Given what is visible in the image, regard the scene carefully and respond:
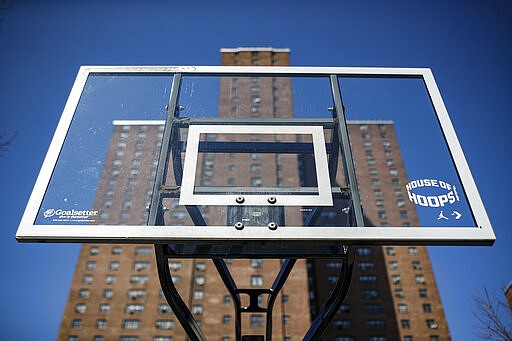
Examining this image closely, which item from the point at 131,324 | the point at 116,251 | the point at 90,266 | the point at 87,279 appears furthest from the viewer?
the point at 116,251

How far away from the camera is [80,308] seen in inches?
1390

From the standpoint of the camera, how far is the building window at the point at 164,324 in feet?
110

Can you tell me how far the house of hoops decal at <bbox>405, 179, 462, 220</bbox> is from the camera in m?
3.63

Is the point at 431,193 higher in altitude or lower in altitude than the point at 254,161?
lower

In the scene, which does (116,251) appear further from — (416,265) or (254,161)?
(254,161)

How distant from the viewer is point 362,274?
38.4 m

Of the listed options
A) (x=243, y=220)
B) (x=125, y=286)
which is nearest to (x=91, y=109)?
(x=243, y=220)

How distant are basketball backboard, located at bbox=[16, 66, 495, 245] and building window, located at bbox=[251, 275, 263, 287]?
26.9m

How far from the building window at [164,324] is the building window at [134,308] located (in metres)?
1.82

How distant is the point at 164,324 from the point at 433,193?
33468mm

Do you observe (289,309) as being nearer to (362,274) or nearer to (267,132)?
(362,274)

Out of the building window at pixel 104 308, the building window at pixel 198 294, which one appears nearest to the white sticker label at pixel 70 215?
the building window at pixel 198 294

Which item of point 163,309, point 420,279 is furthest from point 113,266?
point 420,279

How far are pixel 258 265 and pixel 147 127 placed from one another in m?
28.5
